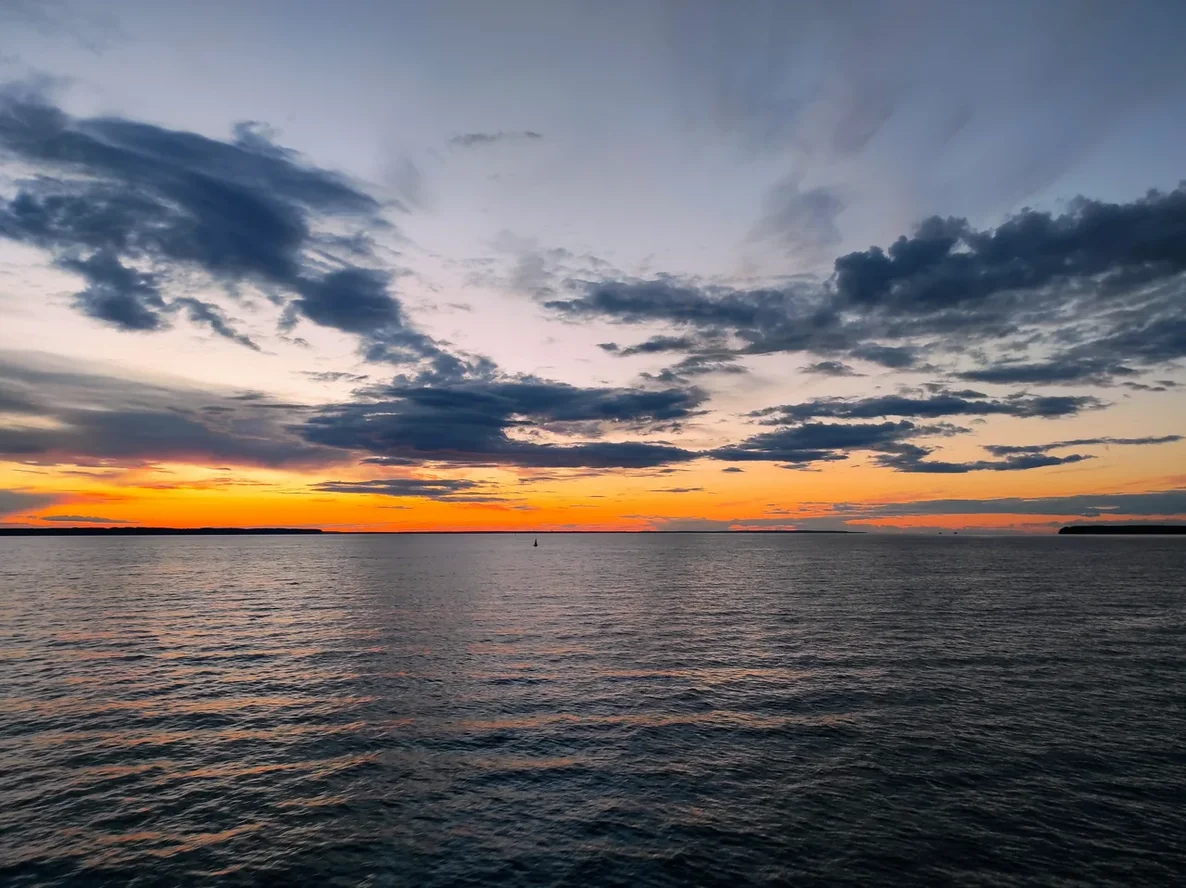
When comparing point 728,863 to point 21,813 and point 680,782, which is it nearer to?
point 680,782

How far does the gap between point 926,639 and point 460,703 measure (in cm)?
4410

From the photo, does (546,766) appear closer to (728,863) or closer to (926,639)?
(728,863)

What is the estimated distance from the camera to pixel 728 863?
72.8 feet

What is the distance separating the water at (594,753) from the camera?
22.6 metres

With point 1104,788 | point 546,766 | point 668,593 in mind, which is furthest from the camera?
point 668,593

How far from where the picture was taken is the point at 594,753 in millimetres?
32094

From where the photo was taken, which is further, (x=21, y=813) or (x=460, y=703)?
(x=460, y=703)

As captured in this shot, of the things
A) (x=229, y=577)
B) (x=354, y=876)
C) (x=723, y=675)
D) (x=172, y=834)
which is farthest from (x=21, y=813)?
(x=229, y=577)

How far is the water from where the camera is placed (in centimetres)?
2259

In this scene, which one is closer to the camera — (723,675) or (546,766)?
(546,766)

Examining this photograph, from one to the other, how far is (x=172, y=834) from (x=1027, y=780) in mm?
34941

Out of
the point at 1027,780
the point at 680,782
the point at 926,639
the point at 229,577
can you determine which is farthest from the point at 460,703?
the point at 229,577

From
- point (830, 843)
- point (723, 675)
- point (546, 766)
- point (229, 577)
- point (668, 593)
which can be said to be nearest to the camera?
point (830, 843)

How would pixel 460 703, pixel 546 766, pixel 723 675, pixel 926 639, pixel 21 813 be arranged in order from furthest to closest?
pixel 926 639, pixel 723 675, pixel 460 703, pixel 546 766, pixel 21 813
